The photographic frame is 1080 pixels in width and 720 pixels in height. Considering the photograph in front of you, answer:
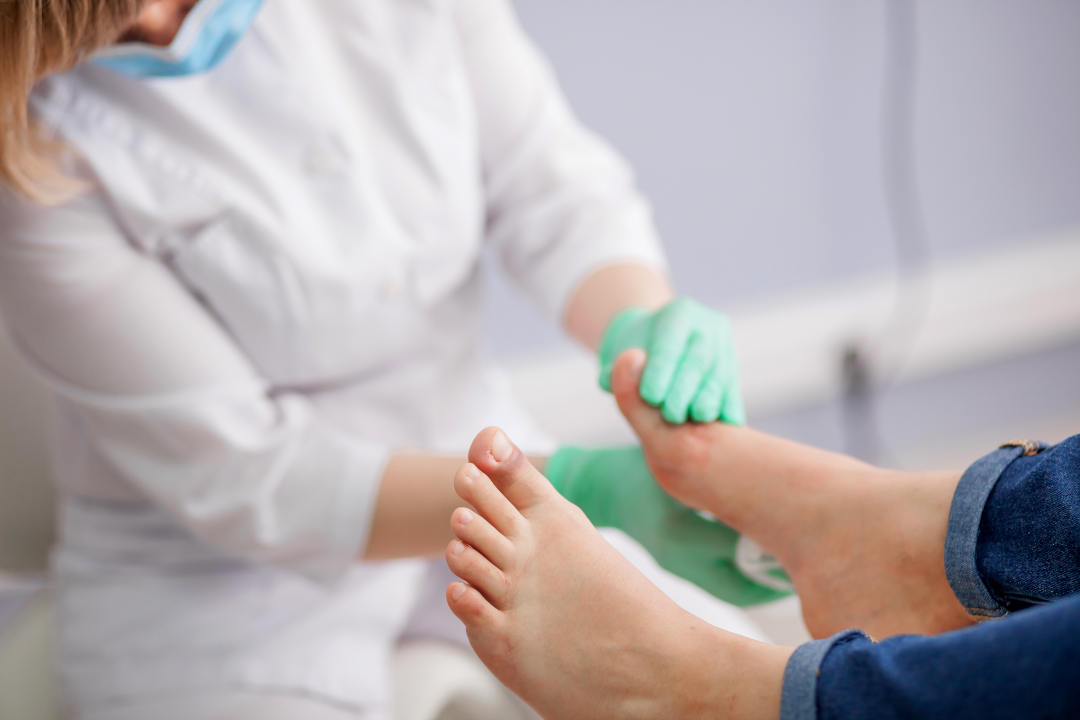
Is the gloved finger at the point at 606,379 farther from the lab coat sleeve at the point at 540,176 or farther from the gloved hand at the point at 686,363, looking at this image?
the lab coat sleeve at the point at 540,176

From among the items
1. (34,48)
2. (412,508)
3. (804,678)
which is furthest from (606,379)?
(34,48)

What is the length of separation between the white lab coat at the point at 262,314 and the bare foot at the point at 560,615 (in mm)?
177

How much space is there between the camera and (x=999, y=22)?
123 centimetres

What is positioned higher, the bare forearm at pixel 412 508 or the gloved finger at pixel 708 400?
the gloved finger at pixel 708 400

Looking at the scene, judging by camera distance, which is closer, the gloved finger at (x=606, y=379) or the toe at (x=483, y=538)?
the toe at (x=483, y=538)

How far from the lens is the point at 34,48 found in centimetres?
48

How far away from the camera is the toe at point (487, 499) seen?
48 centimetres

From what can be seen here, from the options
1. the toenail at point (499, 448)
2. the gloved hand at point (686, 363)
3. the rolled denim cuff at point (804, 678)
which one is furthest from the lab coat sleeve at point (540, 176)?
the rolled denim cuff at point (804, 678)

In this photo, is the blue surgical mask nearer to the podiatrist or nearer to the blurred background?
the podiatrist

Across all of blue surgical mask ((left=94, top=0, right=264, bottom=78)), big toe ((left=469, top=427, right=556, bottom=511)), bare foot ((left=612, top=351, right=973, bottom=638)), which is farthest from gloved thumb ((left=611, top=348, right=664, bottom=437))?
blue surgical mask ((left=94, top=0, right=264, bottom=78))

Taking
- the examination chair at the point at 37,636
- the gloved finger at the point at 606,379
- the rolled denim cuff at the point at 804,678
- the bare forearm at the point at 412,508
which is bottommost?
the examination chair at the point at 37,636

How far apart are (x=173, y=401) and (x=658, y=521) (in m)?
0.35

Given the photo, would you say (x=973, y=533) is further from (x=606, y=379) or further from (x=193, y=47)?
(x=193, y=47)

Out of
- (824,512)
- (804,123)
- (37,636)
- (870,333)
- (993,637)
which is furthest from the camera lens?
(870,333)
